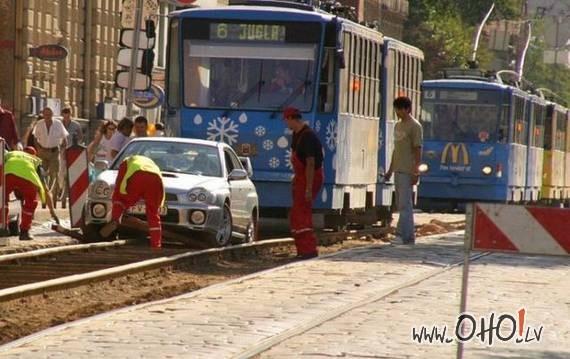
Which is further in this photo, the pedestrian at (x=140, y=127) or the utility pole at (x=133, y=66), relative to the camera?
the utility pole at (x=133, y=66)

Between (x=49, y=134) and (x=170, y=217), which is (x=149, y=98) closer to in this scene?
(x=49, y=134)

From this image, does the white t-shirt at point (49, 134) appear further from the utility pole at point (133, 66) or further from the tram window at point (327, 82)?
the tram window at point (327, 82)

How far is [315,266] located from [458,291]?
3.46 metres

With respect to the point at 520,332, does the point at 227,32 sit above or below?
above

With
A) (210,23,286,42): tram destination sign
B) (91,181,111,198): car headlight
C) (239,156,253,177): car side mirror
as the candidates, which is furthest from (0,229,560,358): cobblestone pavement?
(210,23,286,42): tram destination sign

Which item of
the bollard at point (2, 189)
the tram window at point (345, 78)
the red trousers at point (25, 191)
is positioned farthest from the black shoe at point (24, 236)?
the tram window at point (345, 78)

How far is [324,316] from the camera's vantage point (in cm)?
1611

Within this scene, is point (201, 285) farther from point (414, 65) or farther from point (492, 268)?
point (414, 65)

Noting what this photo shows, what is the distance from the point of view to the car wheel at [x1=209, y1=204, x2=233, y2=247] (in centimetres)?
2577

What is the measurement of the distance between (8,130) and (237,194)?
4025 millimetres

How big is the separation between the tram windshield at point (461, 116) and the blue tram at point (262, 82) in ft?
54.7

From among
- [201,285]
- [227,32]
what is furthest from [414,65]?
[201,285]

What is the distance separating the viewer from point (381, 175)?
34.2 meters

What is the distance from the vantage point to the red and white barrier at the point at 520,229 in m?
12.5
